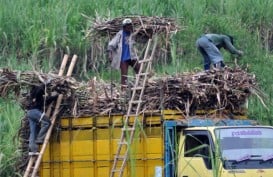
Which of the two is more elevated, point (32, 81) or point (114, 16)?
point (114, 16)

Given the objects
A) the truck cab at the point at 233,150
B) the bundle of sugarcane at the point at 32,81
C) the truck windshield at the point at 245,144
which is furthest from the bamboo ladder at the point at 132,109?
the truck windshield at the point at 245,144

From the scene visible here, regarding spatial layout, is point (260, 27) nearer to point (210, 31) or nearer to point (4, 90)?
point (210, 31)

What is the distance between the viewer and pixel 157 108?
446 inches

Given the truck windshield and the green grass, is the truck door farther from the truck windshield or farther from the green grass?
the green grass

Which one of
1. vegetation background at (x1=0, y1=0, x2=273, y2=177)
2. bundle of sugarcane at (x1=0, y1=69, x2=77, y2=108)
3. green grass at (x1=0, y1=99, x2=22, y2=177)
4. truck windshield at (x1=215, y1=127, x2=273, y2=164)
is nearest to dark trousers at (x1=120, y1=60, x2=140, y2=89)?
bundle of sugarcane at (x1=0, y1=69, x2=77, y2=108)

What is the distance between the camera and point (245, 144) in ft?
33.7

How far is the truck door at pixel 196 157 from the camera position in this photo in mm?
10094

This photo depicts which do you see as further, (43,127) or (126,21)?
(126,21)

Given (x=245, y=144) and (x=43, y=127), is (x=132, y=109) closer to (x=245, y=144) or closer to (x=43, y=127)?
(x=43, y=127)

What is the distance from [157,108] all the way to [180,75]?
654 millimetres

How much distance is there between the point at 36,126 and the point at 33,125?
5 centimetres

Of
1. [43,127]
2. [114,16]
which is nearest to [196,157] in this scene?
[43,127]

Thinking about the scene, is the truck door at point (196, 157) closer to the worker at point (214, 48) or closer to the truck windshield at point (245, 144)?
the truck windshield at point (245, 144)

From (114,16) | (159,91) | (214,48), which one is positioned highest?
(214,48)
